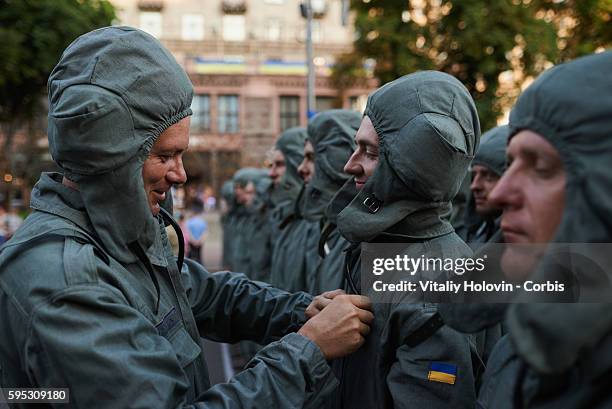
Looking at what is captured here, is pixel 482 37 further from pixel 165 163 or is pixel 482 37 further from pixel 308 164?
pixel 165 163

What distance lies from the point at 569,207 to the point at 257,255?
6849 millimetres

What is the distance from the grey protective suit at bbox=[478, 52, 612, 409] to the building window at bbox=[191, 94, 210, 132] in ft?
131

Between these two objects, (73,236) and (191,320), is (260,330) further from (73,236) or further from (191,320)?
(73,236)

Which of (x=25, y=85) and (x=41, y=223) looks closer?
(x=41, y=223)

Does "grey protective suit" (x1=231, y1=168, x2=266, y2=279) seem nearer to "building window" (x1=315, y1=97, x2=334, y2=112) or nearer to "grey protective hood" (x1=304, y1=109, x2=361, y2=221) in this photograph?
"grey protective hood" (x1=304, y1=109, x2=361, y2=221)

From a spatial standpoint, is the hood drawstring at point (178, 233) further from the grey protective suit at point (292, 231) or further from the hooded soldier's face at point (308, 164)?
the hooded soldier's face at point (308, 164)

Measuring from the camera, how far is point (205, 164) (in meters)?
40.3

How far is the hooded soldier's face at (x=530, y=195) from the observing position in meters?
1.27

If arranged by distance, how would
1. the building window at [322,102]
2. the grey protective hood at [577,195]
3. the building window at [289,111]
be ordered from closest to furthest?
the grey protective hood at [577,195]
the building window at [322,102]
the building window at [289,111]

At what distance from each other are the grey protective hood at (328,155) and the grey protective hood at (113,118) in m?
2.84

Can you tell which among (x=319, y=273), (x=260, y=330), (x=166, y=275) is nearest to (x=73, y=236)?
(x=166, y=275)

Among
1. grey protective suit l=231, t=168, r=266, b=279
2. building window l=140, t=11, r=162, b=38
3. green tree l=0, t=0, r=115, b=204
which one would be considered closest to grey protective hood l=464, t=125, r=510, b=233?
grey protective suit l=231, t=168, r=266, b=279

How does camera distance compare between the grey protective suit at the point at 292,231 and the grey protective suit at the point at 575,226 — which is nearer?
the grey protective suit at the point at 575,226

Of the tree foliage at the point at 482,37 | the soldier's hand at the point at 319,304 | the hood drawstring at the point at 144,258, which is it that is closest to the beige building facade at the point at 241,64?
the tree foliage at the point at 482,37
